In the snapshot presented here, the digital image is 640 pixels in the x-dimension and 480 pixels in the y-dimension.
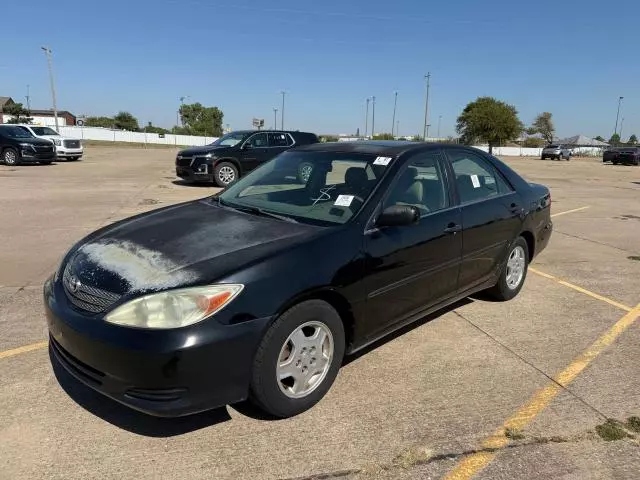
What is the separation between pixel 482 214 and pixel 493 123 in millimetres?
68029

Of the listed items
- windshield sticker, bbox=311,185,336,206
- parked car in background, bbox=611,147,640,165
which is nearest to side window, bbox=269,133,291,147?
windshield sticker, bbox=311,185,336,206

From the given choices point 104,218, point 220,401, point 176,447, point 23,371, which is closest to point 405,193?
point 220,401

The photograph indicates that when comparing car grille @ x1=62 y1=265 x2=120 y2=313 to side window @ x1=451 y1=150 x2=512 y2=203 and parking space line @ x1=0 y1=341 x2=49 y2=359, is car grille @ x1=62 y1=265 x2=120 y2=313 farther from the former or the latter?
side window @ x1=451 y1=150 x2=512 y2=203

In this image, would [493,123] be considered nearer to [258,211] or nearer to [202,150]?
Result: [202,150]

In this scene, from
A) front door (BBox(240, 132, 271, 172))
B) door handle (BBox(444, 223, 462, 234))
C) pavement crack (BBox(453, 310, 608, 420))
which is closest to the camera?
pavement crack (BBox(453, 310, 608, 420))

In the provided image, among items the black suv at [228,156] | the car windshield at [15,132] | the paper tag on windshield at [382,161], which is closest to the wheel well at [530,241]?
the paper tag on windshield at [382,161]

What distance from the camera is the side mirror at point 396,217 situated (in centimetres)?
326

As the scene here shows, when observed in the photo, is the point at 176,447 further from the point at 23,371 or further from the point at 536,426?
the point at 536,426

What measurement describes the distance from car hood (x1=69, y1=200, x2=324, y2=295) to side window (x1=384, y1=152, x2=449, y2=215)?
2.65 ft

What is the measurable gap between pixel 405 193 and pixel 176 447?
2.23m

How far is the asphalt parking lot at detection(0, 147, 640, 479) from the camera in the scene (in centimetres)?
Result: 254

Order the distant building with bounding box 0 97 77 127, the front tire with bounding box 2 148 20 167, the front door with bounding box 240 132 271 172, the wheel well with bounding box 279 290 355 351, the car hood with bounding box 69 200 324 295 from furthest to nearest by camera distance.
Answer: the distant building with bounding box 0 97 77 127
the front tire with bounding box 2 148 20 167
the front door with bounding box 240 132 271 172
the wheel well with bounding box 279 290 355 351
the car hood with bounding box 69 200 324 295

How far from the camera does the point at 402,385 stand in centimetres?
334

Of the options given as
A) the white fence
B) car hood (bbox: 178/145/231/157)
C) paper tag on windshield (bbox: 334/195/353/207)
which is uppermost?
paper tag on windshield (bbox: 334/195/353/207)
